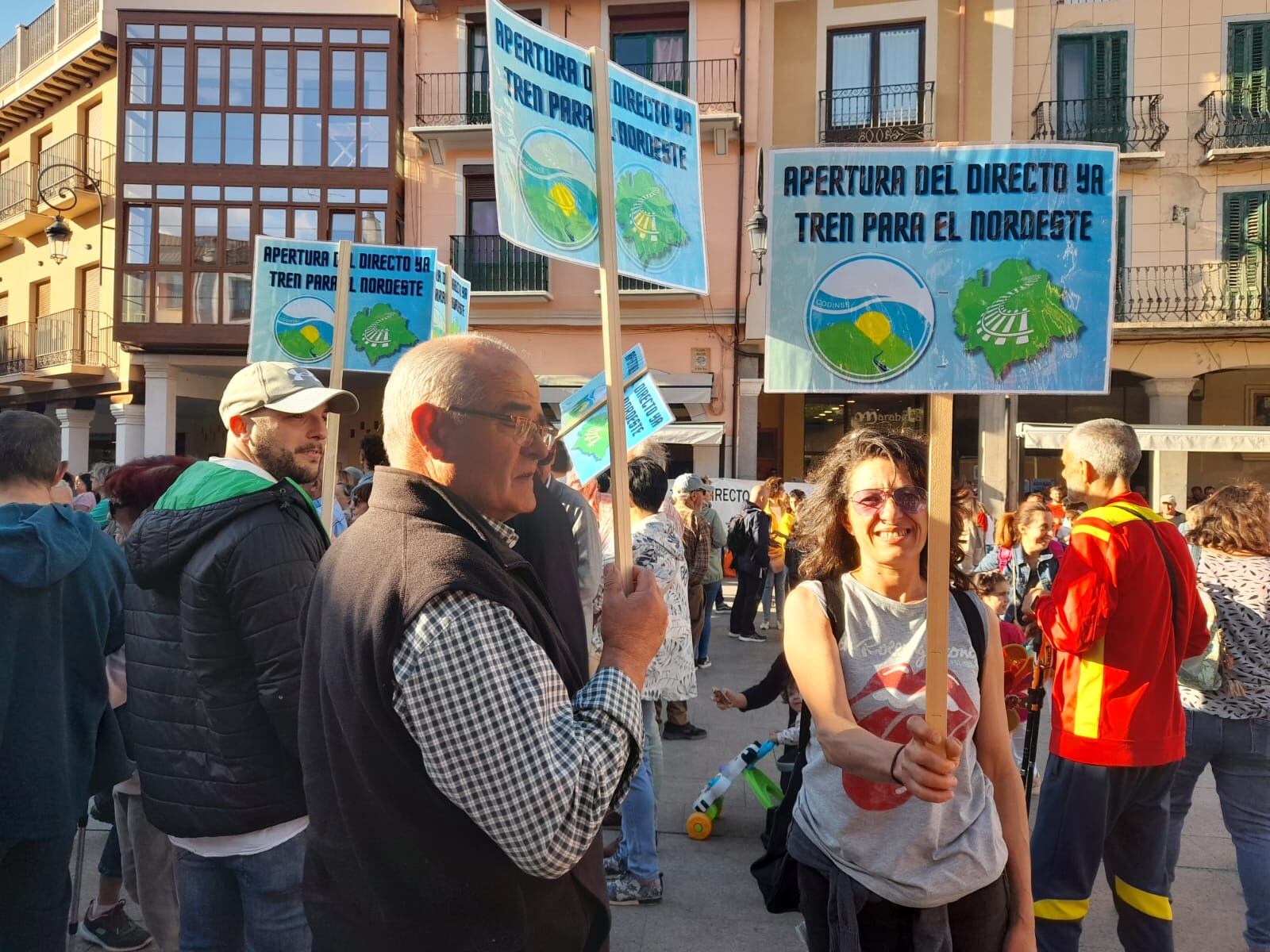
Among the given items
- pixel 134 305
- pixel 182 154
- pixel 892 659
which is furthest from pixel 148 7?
pixel 892 659

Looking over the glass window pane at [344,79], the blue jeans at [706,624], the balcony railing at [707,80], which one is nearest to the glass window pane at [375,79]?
the glass window pane at [344,79]

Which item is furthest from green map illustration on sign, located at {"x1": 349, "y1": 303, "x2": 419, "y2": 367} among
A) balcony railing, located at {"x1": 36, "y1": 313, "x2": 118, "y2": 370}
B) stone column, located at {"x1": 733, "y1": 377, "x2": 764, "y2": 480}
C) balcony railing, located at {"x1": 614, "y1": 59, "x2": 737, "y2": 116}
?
balcony railing, located at {"x1": 36, "y1": 313, "x2": 118, "y2": 370}

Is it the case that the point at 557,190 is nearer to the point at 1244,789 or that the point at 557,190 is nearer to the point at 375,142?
the point at 1244,789

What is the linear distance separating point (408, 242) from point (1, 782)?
15930mm

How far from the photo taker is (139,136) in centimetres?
1733

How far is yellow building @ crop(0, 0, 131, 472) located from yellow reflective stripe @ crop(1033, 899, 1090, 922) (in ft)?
64.7

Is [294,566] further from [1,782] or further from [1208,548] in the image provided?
[1208,548]

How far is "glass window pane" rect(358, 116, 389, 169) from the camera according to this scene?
56.1ft

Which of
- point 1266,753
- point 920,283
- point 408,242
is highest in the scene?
point 408,242

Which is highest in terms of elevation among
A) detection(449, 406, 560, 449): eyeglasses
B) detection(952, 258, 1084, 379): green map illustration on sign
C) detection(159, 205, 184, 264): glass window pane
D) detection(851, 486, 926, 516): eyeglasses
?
detection(159, 205, 184, 264): glass window pane

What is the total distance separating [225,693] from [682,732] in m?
4.22

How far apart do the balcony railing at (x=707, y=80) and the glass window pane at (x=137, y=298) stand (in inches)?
394

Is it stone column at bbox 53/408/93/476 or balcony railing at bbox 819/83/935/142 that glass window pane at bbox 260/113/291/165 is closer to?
stone column at bbox 53/408/93/476

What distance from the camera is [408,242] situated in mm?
17250
